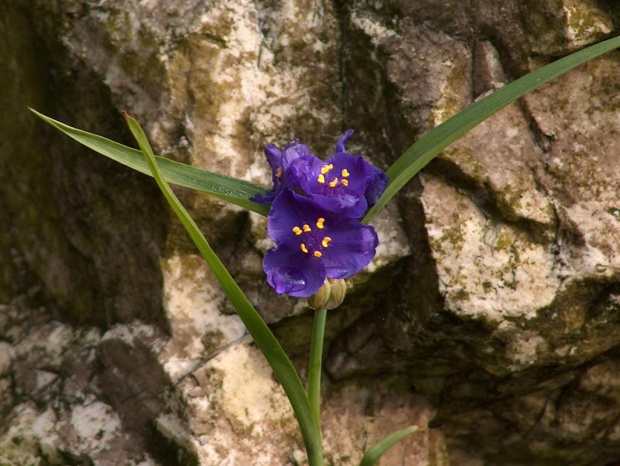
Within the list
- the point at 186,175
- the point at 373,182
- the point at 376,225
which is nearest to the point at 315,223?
the point at 373,182

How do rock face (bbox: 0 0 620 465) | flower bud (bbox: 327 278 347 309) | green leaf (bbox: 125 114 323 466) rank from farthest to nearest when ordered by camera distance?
rock face (bbox: 0 0 620 465), flower bud (bbox: 327 278 347 309), green leaf (bbox: 125 114 323 466)

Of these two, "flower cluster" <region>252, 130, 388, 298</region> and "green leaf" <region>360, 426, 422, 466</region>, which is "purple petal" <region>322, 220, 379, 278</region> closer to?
"flower cluster" <region>252, 130, 388, 298</region>

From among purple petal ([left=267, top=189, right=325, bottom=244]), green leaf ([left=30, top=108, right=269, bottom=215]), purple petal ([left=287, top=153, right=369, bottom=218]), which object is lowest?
purple petal ([left=267, top=189, right=325, bottom=244])

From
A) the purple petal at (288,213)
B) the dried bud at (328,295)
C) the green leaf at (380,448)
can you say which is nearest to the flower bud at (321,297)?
the dried bud at (328,295)

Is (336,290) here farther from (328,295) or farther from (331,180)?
(331,180)

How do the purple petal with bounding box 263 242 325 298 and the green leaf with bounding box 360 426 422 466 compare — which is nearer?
the purple petal with bounding box 263 242 325 298

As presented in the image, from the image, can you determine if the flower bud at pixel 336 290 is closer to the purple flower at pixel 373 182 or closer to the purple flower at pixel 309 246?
the purple flower at pixel 309 246

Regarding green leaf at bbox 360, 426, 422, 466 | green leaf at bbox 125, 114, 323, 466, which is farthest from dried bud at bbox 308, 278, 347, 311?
green leaf at bbox 360, 426, 422, 466

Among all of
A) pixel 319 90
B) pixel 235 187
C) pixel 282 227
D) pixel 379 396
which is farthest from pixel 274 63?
pixel 379 396
